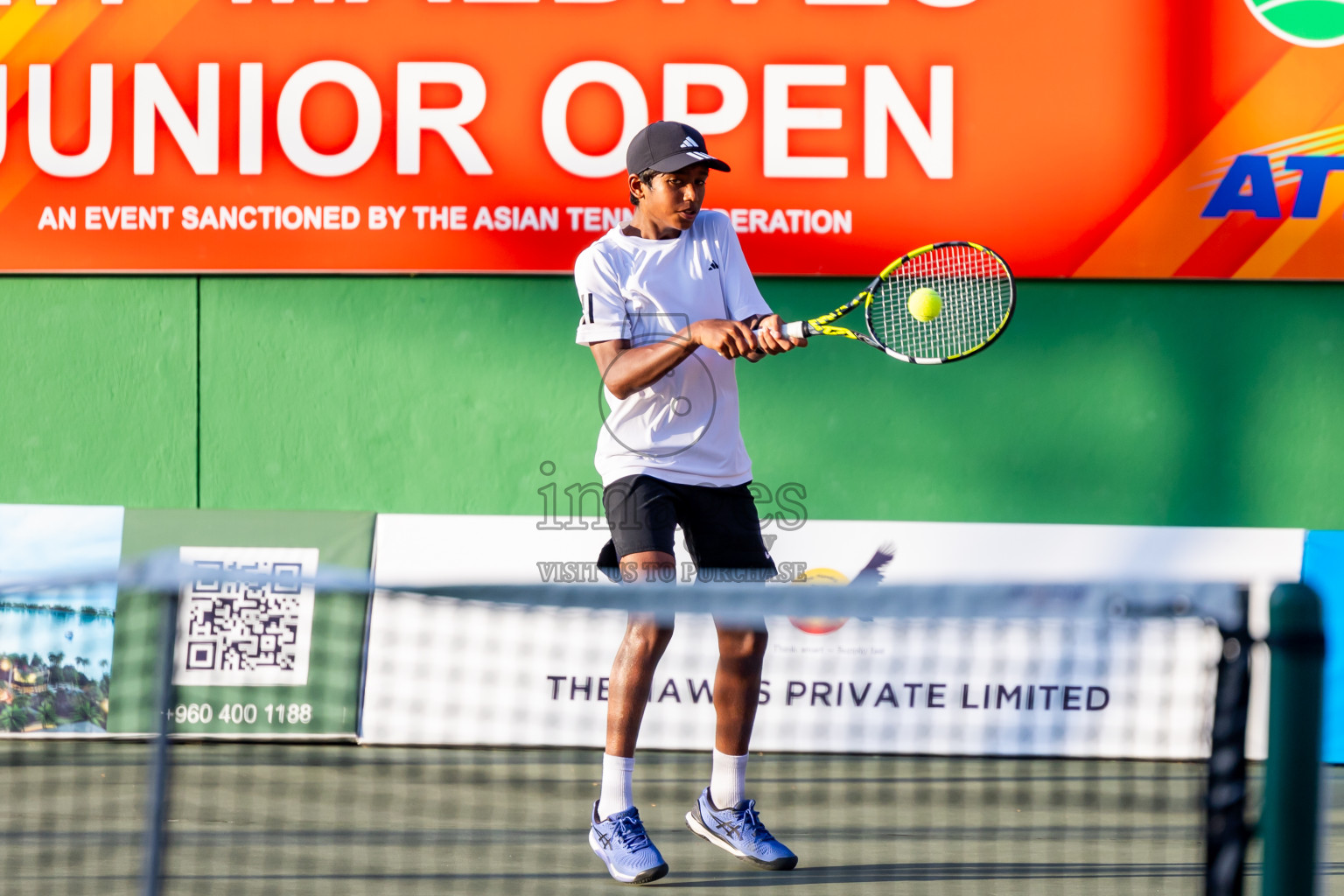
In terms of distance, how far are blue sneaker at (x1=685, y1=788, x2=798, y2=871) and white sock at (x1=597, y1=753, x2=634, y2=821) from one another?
0.88 feet

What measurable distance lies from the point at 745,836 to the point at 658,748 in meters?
1.40

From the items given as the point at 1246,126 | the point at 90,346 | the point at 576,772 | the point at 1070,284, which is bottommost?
the point at 576,772

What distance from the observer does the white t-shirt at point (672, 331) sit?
3275mm

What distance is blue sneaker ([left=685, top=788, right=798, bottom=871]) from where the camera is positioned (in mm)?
3186

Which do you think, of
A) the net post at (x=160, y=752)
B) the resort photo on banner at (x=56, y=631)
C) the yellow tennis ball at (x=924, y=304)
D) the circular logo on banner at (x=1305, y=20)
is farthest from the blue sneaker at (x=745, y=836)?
the circular logo on banner at (x=1305, y=20)

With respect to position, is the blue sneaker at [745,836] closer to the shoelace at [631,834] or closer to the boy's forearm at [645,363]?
the shoelace at [631,834]

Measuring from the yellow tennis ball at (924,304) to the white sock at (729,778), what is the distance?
1.41 m

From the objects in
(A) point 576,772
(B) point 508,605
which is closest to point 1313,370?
(A) point 576,772

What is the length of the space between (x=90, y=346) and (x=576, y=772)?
99.3 inches

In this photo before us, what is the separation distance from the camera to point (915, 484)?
196 inches

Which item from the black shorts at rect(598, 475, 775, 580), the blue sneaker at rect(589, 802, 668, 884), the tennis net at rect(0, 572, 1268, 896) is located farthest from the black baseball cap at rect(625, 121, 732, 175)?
the blue sneaker at rect(589, 802, 668, 884)

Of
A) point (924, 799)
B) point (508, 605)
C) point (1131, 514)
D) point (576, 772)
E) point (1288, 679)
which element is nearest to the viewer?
point (1288, 679)

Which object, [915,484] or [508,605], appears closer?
[508,605]

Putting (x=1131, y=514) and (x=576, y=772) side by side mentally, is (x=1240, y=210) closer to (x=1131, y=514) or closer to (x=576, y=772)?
(x=1131, y=514)
